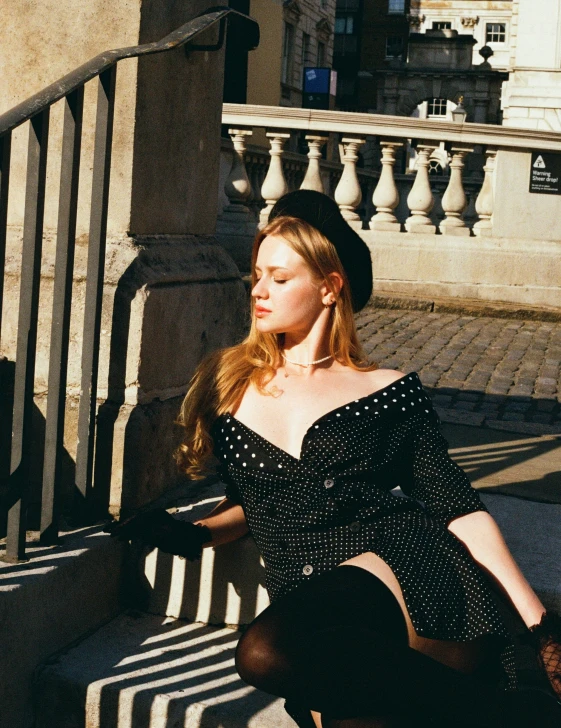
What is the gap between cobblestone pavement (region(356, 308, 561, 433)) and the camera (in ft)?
18.9

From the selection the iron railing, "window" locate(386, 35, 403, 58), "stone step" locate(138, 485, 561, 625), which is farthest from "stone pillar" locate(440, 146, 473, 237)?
"window" locate(386, 35, 403, 58)

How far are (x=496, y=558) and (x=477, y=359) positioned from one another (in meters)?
4.82

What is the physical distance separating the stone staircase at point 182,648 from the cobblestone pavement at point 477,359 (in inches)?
92.4

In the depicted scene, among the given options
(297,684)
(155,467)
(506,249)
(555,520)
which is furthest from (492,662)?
(506,249)

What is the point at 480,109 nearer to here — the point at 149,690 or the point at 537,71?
the point at 537,71

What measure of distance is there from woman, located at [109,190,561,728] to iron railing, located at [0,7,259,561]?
0.29 meters

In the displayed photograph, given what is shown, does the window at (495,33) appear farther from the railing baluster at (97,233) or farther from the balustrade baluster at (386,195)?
the railing baluster at (97,233)

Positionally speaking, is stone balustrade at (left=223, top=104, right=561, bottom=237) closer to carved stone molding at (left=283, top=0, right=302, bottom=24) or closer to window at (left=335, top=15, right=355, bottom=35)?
carved stone molding at (left=283, top=0, right=302, bottom=24)

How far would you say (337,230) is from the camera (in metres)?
2.68

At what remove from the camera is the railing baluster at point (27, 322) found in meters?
2.67

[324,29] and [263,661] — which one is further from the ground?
[324,29]

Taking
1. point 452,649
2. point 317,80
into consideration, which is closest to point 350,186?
point 452,649

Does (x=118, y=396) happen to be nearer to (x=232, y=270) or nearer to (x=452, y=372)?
(x=232, y=270)

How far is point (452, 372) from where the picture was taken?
6.75 metres
